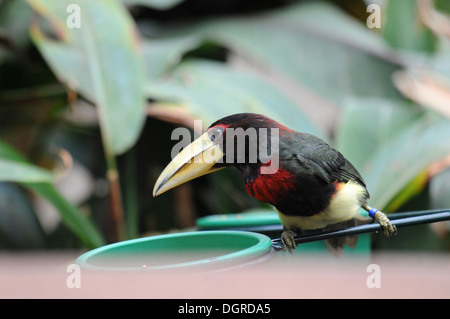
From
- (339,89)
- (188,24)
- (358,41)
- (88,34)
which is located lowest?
(88,34)

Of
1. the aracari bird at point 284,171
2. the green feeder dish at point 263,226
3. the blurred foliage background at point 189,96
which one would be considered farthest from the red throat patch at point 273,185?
the blurred foliage background at point 189,96

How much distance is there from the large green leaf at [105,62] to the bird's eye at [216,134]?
20cm

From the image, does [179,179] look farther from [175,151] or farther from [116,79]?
[116,79]

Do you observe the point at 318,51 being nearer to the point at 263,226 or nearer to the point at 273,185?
the point at 263,226

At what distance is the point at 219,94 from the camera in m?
0.76

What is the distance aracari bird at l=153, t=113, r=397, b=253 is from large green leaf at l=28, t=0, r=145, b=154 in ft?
0.61

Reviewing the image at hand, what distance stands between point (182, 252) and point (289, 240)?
0.23ft

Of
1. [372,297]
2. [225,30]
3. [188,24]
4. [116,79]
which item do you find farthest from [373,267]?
[188,24]

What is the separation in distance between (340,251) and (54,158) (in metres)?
0.83

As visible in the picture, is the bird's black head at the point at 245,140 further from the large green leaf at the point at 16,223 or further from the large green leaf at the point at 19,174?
the large green leaf at the point at 16,223

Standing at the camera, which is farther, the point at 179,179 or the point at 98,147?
the point at 98,147

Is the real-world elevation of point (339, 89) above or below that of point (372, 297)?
above

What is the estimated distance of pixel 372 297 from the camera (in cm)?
27

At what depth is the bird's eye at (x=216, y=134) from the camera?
0.86 ft
